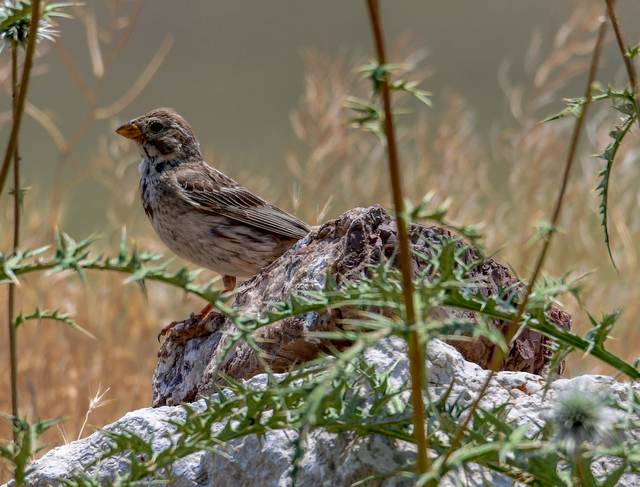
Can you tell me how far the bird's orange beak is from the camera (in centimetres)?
550

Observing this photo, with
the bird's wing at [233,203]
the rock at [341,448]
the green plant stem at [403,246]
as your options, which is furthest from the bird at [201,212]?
the green plant stem at [403,246]

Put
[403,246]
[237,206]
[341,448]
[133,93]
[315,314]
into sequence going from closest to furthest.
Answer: [403,246]
[341,448]
[315,314]
[133,93]
[237,206]

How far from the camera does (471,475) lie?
1844 millimetres

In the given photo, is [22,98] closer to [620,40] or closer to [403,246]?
[403,246]

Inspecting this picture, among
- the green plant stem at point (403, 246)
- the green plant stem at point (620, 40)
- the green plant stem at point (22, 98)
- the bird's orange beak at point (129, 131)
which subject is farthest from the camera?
the bird's orange beak at point (129, 131)

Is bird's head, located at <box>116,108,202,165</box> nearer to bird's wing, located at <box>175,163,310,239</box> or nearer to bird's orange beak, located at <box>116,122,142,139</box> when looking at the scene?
bird's orange beak, located at <box>116,122,142,139</box>

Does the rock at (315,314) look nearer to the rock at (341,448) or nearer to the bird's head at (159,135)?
the rock at (341,448)

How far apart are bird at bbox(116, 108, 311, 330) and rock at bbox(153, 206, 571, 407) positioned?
182 cm

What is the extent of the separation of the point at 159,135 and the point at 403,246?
4607 millimetres

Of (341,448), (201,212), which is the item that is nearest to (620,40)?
(341,448)

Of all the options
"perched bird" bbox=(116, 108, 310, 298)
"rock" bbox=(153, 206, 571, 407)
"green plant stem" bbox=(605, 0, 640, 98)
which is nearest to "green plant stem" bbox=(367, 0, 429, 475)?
"green plant stem" bbox=(605, 0, 640, 98)

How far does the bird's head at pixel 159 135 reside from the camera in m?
5.59

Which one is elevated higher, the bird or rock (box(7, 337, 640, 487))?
the bird

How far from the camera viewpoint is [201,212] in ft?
17.2
